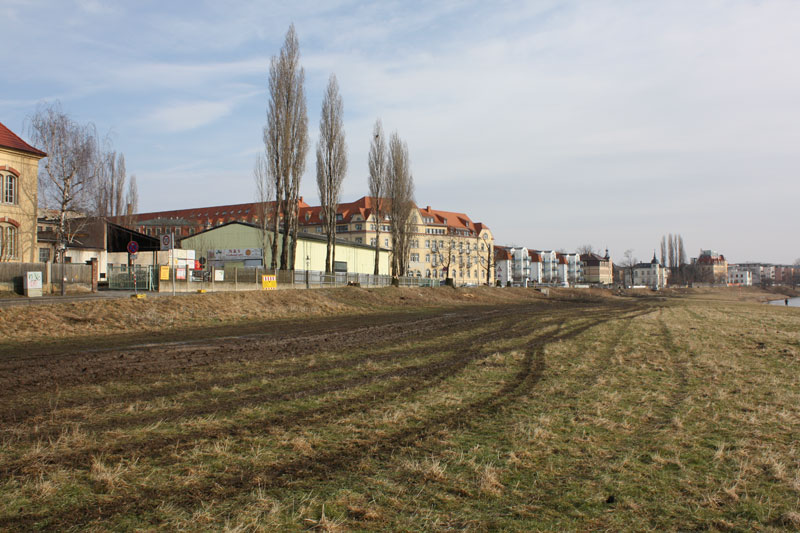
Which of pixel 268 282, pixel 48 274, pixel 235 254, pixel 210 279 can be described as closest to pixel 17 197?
pixel 48 274

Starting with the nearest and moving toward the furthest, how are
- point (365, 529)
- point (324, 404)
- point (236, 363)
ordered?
point (365, 529), point (324, 404), point (236, 363)

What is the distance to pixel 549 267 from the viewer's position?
16338 centimetres

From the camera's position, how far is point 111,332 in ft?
56.9

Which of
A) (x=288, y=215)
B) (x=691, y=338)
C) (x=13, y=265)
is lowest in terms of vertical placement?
(x=691, y=338)

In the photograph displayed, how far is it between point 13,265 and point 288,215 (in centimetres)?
1837

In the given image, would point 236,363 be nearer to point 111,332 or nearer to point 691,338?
point 111,332

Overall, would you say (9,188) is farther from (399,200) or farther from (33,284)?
(399,200)

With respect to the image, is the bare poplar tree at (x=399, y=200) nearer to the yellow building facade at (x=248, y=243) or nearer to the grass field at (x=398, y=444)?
the yellow building facade at (x=248, y=243)

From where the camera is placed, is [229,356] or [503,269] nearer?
[229,356]

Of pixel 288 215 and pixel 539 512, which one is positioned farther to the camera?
pixel 288 215

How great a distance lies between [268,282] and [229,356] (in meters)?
23.2

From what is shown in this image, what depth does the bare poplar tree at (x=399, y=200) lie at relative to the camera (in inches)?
2215

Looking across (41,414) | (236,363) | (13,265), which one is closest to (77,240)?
(13,265)

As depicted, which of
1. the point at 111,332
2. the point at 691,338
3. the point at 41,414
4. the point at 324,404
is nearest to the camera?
the point at 41,414
